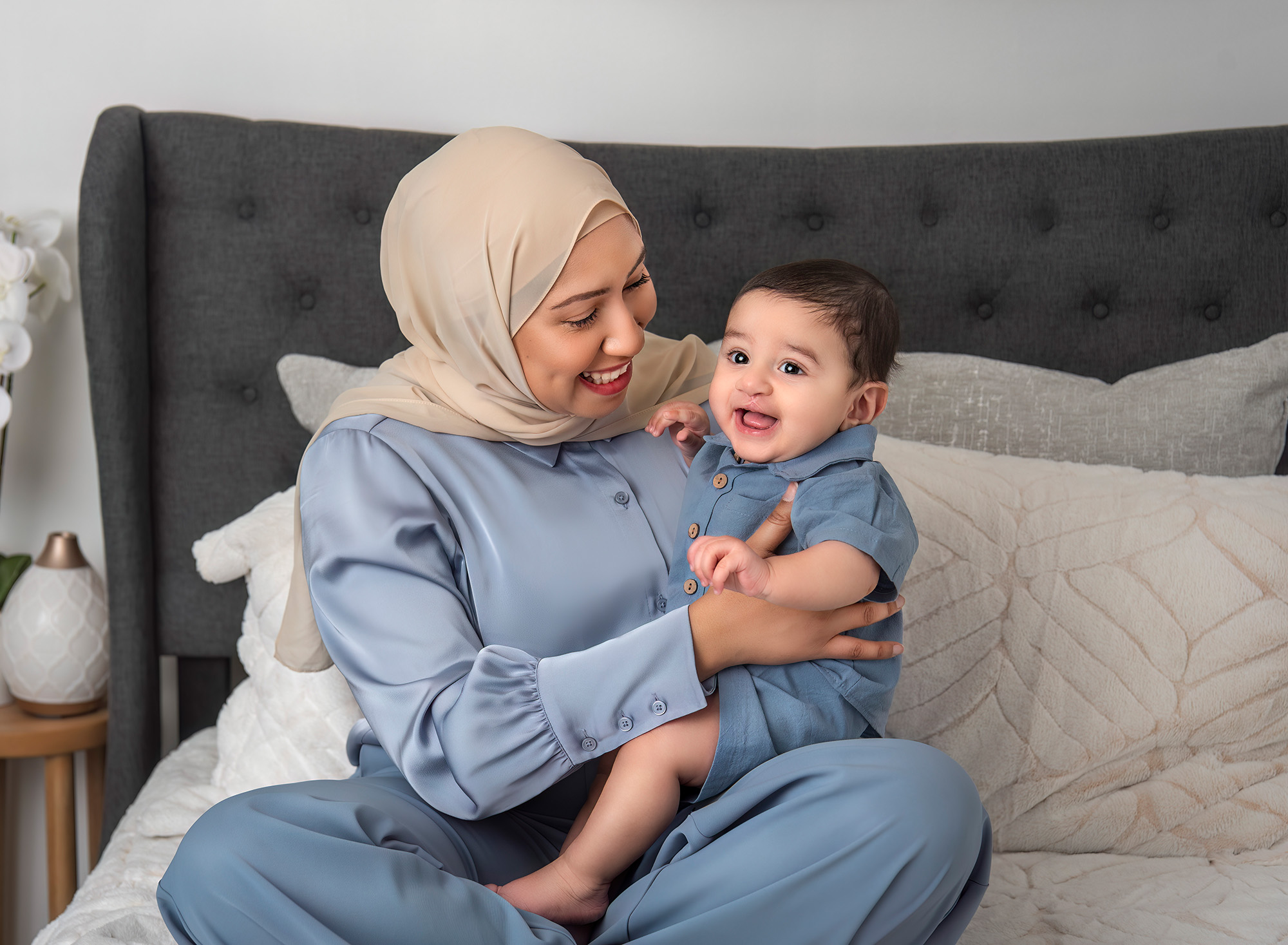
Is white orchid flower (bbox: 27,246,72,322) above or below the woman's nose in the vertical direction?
below

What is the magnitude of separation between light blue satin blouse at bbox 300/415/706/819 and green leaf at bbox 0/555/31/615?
1065 mm

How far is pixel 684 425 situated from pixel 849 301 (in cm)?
30

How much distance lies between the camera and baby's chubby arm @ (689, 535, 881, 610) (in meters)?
0.91

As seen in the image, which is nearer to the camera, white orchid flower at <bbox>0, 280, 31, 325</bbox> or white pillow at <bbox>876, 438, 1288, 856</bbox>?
white pillow at <bbox>876, 438, 1288, 856</bbox>

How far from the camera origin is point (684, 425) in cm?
129

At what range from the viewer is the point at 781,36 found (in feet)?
6.73

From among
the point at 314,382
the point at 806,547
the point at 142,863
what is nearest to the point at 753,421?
the point at 806,547

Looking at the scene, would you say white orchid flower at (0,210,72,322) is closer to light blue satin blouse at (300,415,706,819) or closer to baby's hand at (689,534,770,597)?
light blue satin blouse at (300,415,706,819)

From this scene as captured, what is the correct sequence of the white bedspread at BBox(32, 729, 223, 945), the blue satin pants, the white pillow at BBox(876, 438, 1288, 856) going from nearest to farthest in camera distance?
the blue satin pants → the white bedspread at BBox(32, 729, 223, 945) → the white pillow at BBox(876, 438, 1288, 856)

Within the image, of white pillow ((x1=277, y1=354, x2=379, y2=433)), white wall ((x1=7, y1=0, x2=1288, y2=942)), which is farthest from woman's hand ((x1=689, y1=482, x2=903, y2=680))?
white wall ((x1=7, y1=0, x2=1288, y2=942))

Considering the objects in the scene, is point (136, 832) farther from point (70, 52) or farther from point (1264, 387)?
point (1264, 387)

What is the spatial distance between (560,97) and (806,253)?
61cm

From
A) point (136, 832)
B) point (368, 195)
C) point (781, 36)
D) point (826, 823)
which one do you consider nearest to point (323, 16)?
point (368, 195)

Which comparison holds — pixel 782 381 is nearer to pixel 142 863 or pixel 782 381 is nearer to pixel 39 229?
pixel 142 863
